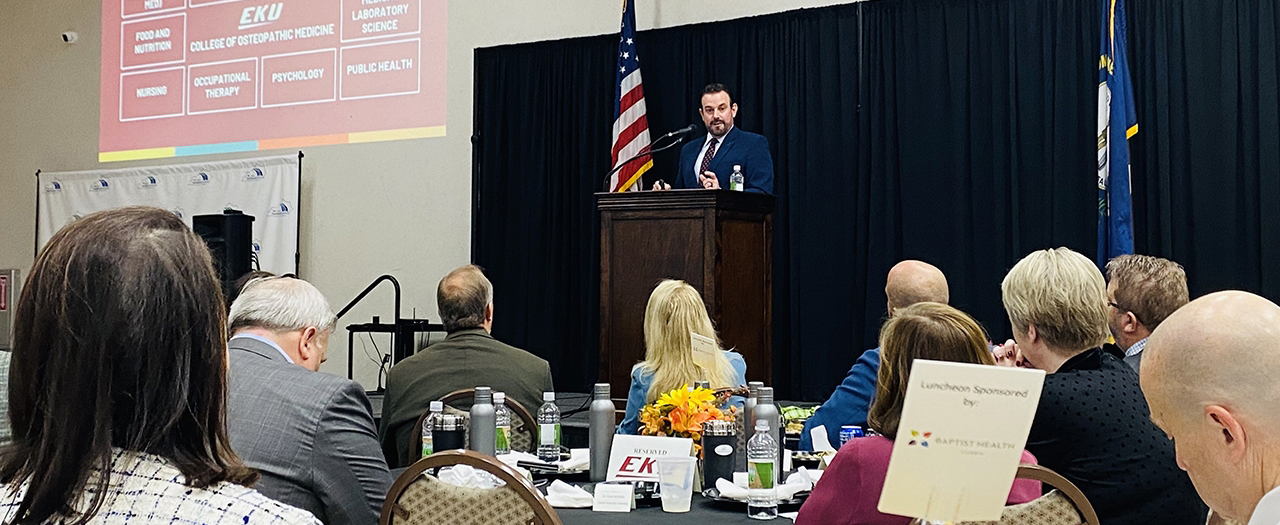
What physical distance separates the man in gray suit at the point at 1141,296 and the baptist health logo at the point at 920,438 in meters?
2.51

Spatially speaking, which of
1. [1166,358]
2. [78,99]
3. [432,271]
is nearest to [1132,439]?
[1166,358]

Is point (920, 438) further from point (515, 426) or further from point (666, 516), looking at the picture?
point (515, 426)

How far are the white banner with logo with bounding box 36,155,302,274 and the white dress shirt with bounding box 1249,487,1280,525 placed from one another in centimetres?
821

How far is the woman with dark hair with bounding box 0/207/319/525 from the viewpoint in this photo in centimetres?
109

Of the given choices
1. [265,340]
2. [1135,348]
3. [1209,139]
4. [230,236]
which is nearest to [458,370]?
[265,340]

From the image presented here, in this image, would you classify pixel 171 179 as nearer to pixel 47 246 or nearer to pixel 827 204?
pixel 827 204

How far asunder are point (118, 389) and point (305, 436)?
132 cm

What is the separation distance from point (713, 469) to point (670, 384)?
0.68 meters

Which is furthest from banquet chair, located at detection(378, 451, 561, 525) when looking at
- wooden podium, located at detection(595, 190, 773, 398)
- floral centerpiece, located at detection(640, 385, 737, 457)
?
wooden podium, located at detection(595, 190, 773, 398)

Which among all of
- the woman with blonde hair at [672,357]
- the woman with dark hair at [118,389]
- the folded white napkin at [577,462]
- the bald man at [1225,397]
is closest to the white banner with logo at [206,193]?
the woman with blonde hair at [672,357]

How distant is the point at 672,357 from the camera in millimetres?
3758

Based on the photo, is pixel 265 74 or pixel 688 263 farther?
pixel 265 74

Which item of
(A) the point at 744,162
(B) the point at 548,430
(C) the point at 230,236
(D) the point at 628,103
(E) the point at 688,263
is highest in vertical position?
(D) the point at 628,103

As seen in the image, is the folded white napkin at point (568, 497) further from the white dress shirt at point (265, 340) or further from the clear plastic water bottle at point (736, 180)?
the clear plastic water bottle at point (736, 180)
